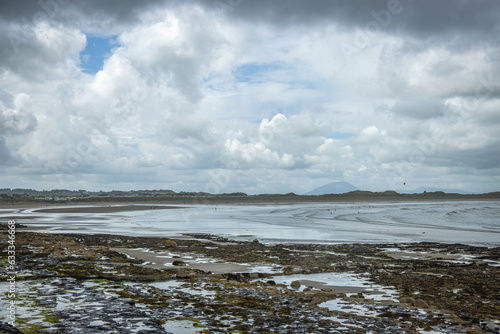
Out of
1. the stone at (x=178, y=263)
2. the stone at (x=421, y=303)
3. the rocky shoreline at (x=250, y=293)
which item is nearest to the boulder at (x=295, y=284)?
the rocky shoreline at (x=250, y=293)

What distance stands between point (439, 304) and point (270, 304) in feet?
14.2

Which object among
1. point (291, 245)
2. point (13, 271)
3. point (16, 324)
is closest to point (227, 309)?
point (16, 324)

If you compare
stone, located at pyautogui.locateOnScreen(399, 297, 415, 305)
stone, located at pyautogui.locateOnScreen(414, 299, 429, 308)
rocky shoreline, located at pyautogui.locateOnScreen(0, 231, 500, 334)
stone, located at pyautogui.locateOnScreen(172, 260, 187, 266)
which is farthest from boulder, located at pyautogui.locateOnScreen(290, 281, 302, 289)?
stone, located at pyautogui.locateOnScreen(172, 260, 187, 266)

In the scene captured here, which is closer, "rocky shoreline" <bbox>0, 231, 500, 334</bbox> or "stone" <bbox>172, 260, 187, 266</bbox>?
"rocky shoreline" <bbox>0, 231, 500, 334</bbox>

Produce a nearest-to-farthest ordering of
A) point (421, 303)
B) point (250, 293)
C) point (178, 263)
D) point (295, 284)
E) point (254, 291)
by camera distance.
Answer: point (421, 303), point (250, 293), point (254, 291), point (295, 284), point (178, 263)

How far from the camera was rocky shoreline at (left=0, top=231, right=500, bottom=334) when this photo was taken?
8906 millimetres

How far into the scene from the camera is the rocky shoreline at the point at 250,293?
8.91 meters

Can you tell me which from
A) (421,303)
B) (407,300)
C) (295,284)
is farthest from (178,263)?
(421,303)

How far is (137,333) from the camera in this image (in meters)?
8.16

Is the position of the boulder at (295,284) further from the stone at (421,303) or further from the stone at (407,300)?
the stone at (421,303)

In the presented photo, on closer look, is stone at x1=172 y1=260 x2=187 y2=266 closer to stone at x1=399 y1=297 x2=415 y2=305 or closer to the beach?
the beach

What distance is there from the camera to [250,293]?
1185 centimetres

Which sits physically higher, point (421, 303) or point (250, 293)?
point (421, 303)

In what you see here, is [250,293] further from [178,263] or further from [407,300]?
[178,263]
